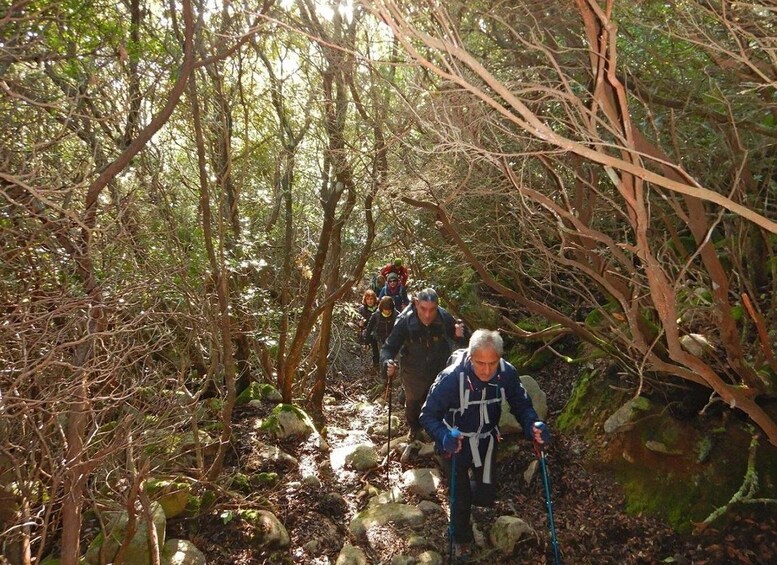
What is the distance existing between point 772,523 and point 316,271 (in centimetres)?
577

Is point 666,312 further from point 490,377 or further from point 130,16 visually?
point 130,16

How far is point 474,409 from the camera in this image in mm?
4664

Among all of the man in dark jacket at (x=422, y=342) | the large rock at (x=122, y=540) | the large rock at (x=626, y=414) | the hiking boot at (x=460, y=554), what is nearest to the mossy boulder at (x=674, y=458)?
the large rock at (x=626, y=414)

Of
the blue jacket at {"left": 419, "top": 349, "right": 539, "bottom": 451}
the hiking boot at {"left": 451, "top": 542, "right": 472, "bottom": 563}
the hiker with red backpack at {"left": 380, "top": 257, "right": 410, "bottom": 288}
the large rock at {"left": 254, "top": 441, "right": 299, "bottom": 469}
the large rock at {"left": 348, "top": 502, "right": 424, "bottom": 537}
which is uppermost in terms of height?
the hiker with red backpack at {"left": 380, "top": 257, "right": 410, "bottom": 288}

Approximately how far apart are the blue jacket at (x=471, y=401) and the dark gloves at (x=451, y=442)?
0.33 feet

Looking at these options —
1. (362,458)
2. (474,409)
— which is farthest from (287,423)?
(474,409)

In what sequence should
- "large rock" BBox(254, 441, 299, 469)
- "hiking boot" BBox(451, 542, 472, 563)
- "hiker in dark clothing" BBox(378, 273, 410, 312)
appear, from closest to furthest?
1. "hiking boot" BBox(451, 542, 472, 563)
2. "large rock" BBox(254, 441, 299, 469)
3. "hiker in dark clothing" BBox(378, 273, 410, 312)

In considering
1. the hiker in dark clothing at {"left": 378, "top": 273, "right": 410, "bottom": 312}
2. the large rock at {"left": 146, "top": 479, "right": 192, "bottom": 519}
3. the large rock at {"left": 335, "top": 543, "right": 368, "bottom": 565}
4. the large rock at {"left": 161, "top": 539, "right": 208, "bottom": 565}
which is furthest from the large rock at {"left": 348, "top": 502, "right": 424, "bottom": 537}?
the hiker in dark clothing at {"left": 378, "top": 273, "right": 410, "bottom": 312}

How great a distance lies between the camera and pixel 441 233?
10289 mm

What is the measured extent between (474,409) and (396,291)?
5638mm

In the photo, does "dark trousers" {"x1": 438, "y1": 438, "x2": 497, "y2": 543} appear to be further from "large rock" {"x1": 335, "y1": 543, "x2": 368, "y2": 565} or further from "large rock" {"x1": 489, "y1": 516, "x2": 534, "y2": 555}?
"large rock" {"x1": 335, "y1": 543, "x2": 368, "y2": 565}

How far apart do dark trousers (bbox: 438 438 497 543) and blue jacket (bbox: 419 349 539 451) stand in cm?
21

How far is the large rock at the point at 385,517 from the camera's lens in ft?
18.2

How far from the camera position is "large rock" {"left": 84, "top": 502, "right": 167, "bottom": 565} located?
4422 mm
